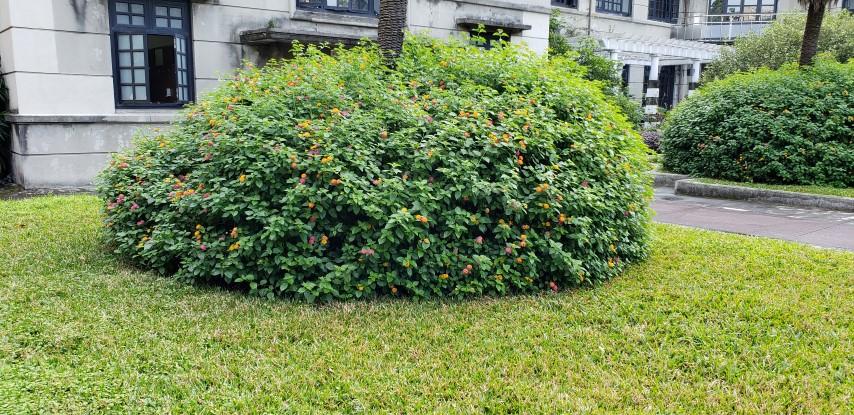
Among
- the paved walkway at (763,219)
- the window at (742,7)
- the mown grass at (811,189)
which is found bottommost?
the paved walkway at (763,219)

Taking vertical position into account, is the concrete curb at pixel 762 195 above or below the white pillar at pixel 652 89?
below

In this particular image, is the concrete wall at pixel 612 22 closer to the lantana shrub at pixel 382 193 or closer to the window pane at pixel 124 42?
the window pane at pixel 124 42

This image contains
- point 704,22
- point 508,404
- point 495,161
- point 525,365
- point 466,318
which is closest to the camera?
point 508,404

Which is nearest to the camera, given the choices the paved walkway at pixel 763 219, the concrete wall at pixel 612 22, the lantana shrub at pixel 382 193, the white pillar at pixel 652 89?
the lantana shrub at pixel 382 193

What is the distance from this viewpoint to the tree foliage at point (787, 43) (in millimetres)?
24641

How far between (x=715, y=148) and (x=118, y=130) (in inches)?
459

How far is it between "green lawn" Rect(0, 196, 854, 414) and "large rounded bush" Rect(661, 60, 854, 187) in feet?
23.1

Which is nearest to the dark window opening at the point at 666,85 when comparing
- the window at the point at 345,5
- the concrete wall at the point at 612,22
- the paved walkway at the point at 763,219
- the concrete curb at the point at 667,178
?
the concrete wall at the point at 612,22

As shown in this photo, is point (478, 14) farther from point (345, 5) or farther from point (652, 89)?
point (652, 89)

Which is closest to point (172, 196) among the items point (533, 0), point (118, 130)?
point (118, 130)

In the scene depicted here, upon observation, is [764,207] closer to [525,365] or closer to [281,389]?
[525,365]

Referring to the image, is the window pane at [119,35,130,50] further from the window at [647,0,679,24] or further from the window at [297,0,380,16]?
the window at [647,0,679,24]

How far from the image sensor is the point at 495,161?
5691 mm

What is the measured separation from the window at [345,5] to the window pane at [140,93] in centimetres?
386
